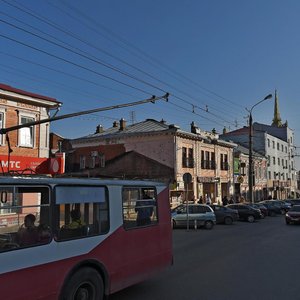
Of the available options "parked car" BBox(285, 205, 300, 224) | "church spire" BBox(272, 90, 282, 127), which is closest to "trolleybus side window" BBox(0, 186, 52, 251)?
"parked car" BBox(285, 205, 300, 224)

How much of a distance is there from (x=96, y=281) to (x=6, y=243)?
1960 mm

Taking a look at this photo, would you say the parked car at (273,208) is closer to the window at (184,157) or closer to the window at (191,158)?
the window at (191,158)

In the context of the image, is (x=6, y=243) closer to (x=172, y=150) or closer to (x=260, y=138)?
(x=172, y=150)

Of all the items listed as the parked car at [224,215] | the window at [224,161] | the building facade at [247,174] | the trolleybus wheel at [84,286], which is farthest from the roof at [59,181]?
the building facade at [247,174]

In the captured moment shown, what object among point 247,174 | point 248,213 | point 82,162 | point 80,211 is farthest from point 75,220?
point 247,174

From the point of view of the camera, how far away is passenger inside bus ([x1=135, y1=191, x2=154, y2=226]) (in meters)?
8.24

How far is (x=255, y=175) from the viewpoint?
6469cm

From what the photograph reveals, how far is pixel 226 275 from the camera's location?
9.97 metres

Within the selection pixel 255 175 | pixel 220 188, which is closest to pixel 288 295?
pixel 220 188

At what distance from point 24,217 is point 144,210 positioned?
312 centimetres

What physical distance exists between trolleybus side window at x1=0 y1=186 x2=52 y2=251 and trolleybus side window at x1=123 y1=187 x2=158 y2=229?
1.96 m

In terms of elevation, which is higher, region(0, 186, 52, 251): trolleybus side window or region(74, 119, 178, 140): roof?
region(74, 119, 178, 140): roof

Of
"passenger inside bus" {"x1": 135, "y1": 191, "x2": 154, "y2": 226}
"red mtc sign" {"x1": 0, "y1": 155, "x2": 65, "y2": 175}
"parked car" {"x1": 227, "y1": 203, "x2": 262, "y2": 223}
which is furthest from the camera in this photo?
"parked car" {"x1": 227, "y1": 203, "x2": 262, "y2": 223}

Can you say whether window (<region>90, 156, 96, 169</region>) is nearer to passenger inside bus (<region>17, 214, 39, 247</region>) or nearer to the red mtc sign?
the red mtc sign
